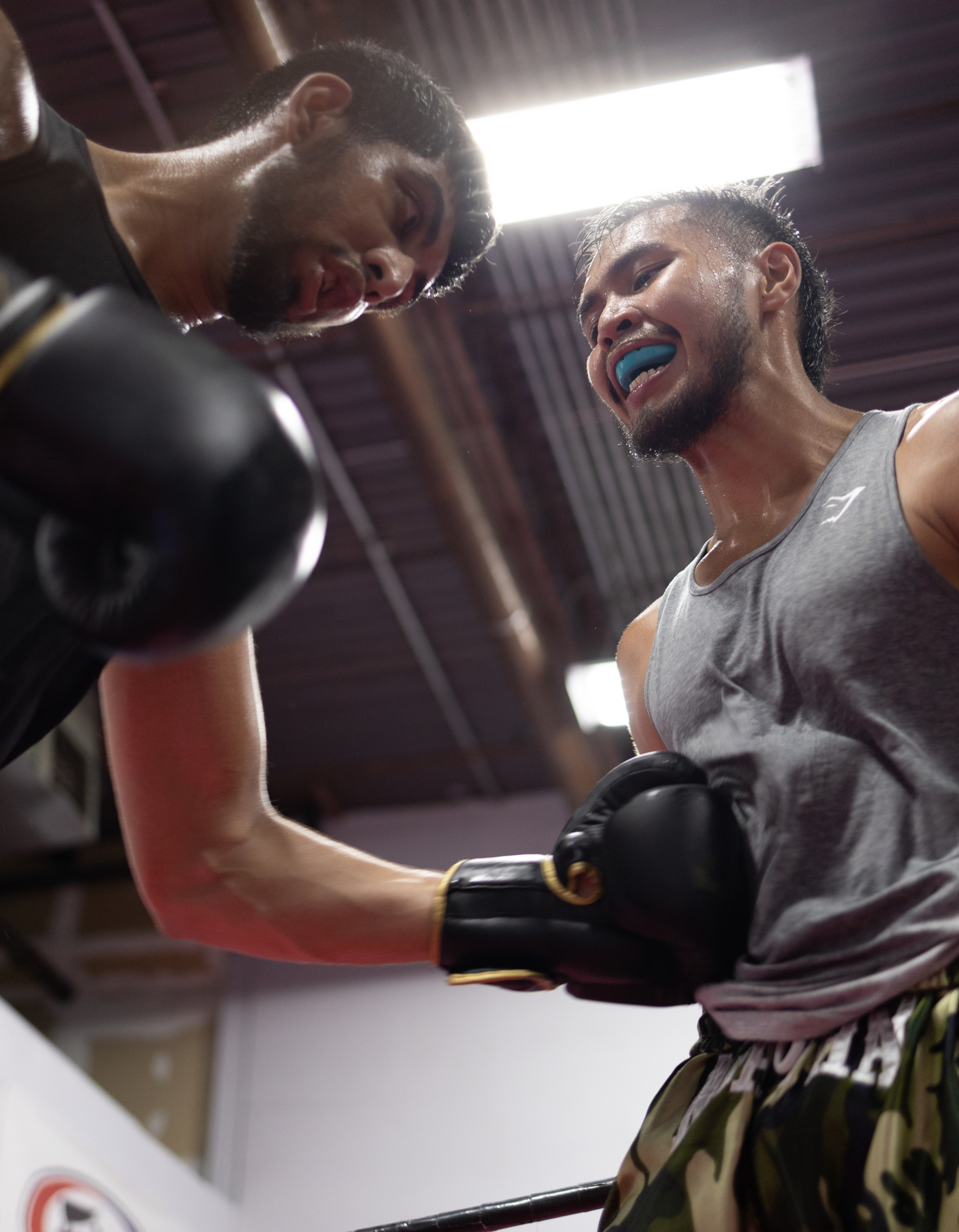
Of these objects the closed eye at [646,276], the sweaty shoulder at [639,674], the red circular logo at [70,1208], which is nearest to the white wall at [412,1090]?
the red circular logo at [70,1208]

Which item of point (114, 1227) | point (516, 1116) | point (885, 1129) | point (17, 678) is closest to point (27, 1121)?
point (114, 1227)

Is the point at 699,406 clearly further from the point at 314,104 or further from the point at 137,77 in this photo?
the point at 137,77

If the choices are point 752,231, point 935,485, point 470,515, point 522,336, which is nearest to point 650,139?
point 522,336

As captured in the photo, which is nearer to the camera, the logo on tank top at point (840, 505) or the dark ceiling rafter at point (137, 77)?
the logo on tank top at point (840, 505)

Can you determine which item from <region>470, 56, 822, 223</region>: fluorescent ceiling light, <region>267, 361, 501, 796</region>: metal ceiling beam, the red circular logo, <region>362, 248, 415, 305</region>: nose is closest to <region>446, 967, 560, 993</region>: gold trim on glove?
<region>362, 248, 415, 305</region>: nose

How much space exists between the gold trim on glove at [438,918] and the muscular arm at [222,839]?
1.9 inches

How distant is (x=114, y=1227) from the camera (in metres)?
4.50

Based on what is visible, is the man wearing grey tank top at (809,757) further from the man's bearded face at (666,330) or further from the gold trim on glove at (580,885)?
the gold trim on glove at (580,885)

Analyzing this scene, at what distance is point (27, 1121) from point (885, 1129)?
3.81 meters

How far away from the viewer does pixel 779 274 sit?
6.39 feet

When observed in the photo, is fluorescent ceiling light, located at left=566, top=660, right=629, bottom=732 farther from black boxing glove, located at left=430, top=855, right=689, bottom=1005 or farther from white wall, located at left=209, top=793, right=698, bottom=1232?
black boxing glove, located at left=430, top=855, right=689, bottom=1005

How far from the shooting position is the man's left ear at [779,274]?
191 centimetres

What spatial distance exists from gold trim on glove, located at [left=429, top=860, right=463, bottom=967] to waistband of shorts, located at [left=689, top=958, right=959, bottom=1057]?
0.34 meters

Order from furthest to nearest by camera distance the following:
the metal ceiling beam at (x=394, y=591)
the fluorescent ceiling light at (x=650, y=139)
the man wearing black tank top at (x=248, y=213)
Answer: the metal ceiling beam at (x=394, y=591)
the fluorescent ceiling light at (x=650, y=139)
the man wearing black tank top at (x=248, y=213)
